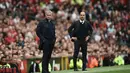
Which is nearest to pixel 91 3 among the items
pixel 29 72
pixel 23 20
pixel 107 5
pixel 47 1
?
pixel 107 5

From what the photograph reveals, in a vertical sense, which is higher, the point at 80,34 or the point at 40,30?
the point at 40,30

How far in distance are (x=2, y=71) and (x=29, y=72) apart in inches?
98.2

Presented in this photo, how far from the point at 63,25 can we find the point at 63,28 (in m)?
0.40

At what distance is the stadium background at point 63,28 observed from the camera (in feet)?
70.8

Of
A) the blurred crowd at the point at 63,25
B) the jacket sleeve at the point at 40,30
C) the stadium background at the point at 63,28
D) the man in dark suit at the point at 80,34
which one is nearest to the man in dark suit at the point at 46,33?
the jacket sleeve at the point at 40,30

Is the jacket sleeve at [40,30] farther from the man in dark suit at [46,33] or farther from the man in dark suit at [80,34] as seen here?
the man in dark suit at [80,34]

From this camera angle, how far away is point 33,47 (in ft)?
72.6

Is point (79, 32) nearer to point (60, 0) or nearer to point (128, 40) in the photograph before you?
point (128, 40)

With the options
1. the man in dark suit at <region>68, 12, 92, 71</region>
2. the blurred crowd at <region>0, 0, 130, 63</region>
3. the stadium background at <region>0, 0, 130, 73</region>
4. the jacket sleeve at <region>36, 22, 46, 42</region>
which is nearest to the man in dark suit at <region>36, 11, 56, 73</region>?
the jacket sleeve at <region>36, 22, 46, 42</region>

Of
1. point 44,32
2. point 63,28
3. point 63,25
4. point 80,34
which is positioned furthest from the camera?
point 63,25

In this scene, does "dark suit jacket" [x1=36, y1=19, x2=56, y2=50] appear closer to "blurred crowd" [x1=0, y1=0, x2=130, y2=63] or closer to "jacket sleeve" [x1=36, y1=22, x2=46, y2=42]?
"jacket sleeve" [x1=36, y1=22, x2=46, y2=42]

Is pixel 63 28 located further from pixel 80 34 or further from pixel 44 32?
pixel 44 32

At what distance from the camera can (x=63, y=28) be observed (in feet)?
87.5

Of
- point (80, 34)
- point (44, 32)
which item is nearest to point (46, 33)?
point (44, 32)
